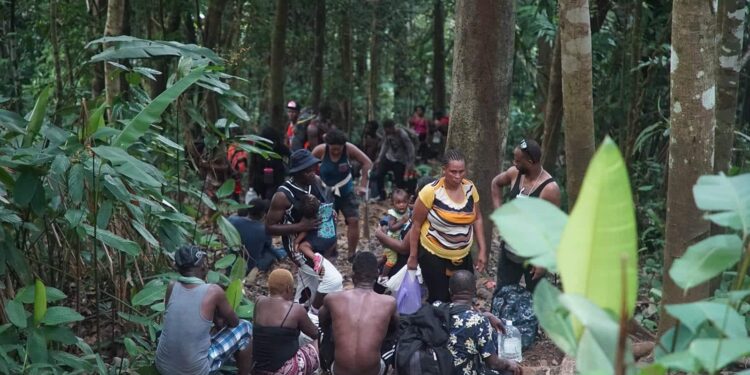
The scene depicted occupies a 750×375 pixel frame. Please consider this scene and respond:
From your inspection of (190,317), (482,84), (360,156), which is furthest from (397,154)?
(190,317)

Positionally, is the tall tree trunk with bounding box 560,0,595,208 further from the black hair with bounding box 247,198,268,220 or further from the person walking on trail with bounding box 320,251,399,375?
the black hair with bounding box 247,198,268,220

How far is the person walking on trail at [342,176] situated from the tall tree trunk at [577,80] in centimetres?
360

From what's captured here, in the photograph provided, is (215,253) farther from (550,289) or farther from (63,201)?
(550,289)

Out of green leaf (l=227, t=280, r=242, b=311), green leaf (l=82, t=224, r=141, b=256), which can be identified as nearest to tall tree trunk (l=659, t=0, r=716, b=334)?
green leaf (l=227, t=280, r=242, b=311)

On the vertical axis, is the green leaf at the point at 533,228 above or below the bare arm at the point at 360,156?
Answer: above

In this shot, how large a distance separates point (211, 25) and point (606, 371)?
47.1 feet

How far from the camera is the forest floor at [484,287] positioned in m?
7.46

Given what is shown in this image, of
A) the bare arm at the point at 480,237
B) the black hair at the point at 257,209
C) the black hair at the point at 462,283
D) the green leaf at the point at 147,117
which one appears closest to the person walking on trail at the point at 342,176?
the black hair at the point at 257,209

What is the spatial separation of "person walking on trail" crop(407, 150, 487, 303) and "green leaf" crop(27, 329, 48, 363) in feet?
9.88

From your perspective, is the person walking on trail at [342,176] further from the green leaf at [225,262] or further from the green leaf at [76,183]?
the green leaf at [76,183]

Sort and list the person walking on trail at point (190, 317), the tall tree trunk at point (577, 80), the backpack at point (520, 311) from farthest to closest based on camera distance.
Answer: the backpack at point (520, 311)
the tall tree trunk at point (577, 80)
the person walking on trail at point (190, 317)

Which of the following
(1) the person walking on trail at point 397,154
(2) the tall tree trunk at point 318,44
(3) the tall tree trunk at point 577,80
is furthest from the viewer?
(2) the tall tree trunk at point 318,44

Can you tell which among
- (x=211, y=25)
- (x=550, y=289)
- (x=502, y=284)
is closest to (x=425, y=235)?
(x=502, y=284)

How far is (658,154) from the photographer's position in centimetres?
1328
